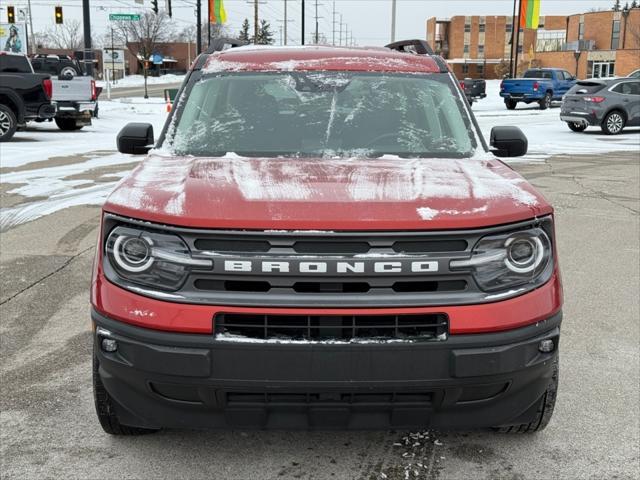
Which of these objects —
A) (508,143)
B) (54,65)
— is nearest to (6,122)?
(54,65)

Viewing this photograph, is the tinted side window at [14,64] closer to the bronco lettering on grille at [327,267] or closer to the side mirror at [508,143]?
the side mirror at [508,143]

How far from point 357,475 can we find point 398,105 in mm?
2135

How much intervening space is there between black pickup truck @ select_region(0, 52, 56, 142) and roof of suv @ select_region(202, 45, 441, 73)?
14.2 metres

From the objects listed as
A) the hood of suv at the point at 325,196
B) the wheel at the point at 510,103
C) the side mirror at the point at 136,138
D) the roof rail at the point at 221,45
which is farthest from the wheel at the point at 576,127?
the hood of suv at the point at 325,196

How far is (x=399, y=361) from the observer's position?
106 inches

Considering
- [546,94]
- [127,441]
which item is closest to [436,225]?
[127,441]

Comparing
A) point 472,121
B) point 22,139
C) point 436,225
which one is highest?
point 472,121

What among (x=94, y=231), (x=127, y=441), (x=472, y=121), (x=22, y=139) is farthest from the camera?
(x=22, y=139)

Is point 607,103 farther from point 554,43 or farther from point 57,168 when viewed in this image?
point 554,43

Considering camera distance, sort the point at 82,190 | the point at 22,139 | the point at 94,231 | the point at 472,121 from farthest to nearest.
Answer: the point at 22,139
the point at 82,190
the point at 94,231
the point at 472,121

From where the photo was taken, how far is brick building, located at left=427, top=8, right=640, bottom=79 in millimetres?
71788

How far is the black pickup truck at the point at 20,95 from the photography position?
17344 millimetres

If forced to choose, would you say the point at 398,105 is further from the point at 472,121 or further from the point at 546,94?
the point at 546,94

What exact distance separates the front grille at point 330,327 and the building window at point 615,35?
264 ft
